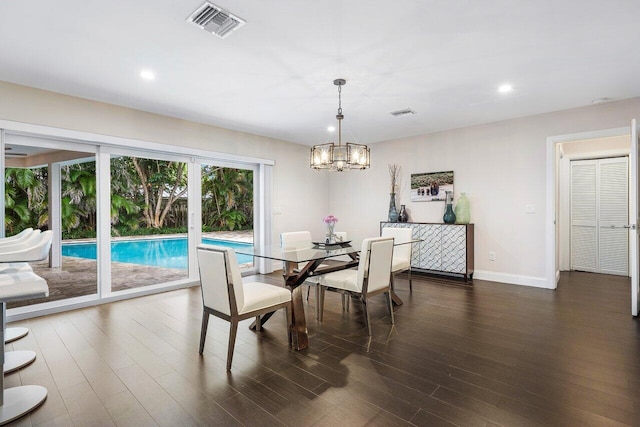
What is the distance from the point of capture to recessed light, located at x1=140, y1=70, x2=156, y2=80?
3111 millimetres

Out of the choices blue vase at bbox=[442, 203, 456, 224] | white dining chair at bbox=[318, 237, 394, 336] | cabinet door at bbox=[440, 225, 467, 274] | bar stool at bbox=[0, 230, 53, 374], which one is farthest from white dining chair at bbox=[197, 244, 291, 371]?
blue vase at bbox=[442, 203, 456, 224]

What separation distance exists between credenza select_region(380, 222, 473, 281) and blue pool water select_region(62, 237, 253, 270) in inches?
109

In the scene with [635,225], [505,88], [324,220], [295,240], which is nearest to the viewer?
[635,225]

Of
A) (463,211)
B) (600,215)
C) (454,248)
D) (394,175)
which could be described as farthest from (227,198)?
(600,215)

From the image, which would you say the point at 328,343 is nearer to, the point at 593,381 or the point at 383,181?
the point at 593,381

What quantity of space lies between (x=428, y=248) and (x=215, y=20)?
4313mm

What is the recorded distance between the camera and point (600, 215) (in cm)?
553

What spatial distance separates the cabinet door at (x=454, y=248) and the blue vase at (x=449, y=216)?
0.15 m

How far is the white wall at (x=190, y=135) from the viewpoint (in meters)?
3.45

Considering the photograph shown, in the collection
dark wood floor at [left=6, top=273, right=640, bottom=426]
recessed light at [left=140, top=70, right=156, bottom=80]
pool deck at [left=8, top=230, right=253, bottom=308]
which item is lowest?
dark wood floor at [left=6, top=273, right=640, bottom=426]

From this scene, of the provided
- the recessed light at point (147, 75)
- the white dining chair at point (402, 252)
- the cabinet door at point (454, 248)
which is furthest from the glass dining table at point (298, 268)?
the cabinet door at point (454, 248)

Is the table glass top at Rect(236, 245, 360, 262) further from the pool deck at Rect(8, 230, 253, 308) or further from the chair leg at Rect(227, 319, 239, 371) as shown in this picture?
the pool deck at Rect(8, 230, 253, 308)

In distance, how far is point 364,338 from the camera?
2859 millimetres

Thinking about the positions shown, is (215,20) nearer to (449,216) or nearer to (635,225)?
(449,216)
